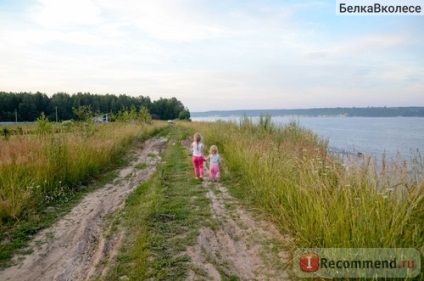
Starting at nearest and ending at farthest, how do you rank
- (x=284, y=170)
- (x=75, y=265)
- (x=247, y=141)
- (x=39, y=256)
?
(x=75, y=265) → (x=39, y=256) → (x=284, y=170) → (x=247, y=141)

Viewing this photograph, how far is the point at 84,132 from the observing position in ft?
41.1

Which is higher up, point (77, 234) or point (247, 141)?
point (247, 141)

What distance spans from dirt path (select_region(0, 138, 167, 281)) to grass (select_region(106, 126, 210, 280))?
0.26 metres

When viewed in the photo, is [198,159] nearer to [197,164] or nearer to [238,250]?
[197,164]

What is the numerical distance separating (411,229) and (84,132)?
40.5 feet

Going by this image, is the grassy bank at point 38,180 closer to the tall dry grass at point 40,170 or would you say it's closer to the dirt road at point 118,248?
the tall dry grass at point 40,170

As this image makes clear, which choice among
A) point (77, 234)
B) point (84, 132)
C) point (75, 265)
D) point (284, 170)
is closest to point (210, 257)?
point (75, 265)

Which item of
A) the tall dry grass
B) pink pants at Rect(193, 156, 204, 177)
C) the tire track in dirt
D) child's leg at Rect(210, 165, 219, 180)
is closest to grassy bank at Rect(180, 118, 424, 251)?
the tire track in dirt

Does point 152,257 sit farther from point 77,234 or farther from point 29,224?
point 29,224

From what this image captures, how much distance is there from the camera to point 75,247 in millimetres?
4293

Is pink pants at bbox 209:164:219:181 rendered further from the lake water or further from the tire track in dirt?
the lake water

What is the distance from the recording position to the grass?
3.51 metres

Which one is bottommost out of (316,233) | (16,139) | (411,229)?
(316,233)

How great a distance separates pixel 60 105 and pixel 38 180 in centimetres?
9216
